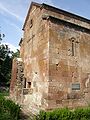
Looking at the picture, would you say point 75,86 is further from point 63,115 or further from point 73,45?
point 63,115

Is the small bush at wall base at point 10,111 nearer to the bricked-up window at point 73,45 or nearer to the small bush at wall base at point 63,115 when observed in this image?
the small bush at wall base at point 63,115

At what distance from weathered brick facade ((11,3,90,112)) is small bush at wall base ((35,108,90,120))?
206 centimetres

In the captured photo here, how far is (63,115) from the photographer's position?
866cm

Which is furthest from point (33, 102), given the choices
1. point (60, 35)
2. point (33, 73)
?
point (60, 35)

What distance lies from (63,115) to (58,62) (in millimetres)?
3902

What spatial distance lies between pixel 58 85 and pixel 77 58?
268cm

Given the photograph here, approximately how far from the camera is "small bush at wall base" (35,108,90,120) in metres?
8.11

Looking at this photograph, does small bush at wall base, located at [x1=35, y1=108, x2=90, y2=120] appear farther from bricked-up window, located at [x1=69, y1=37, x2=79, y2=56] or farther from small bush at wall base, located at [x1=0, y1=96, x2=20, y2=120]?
bricked-up window, located at [x1=69, y1=37, x2=79, y2=56]

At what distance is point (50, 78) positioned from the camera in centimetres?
1111

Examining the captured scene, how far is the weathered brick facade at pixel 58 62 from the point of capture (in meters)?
11.3

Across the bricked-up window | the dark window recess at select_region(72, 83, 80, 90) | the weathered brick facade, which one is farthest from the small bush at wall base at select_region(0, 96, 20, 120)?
the bricked-up window

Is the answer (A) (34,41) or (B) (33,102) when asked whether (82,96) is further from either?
(A) (34,41)

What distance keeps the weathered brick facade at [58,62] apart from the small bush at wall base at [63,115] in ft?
6.75

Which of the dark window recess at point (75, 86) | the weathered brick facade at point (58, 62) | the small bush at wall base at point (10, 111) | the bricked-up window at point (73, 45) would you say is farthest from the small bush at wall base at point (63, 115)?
the bricked-up window at point (73, 45)
